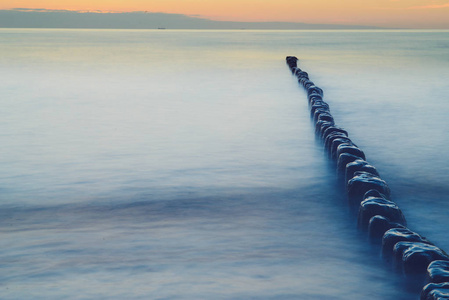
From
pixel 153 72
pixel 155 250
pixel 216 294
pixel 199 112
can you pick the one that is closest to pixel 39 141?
pixel 199 112

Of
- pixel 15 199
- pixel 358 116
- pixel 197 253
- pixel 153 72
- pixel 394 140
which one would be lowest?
pixel 197 253

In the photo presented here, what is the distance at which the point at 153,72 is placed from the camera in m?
26.8

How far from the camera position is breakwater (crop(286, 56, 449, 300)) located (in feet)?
12.3

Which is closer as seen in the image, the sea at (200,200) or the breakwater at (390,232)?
the breakwater at (390,232)

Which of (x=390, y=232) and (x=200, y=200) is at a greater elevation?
(x=200, y=200)

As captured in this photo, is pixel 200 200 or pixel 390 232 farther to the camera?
pixel 200 200

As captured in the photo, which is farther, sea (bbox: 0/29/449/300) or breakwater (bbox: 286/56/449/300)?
sea (bbox: 0/29/449/300)

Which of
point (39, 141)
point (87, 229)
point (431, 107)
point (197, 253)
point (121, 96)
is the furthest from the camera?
point (121, 96)

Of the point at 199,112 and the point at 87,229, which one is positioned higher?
the point at 199,112

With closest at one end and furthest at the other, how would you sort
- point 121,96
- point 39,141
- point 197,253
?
1. point 197,253
2. point 39,141
3. point 121,96

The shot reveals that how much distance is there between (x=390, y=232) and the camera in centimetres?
448

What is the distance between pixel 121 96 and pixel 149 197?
1122cm

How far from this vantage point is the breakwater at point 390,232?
147 inches

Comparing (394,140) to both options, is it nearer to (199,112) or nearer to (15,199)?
(199,112)
